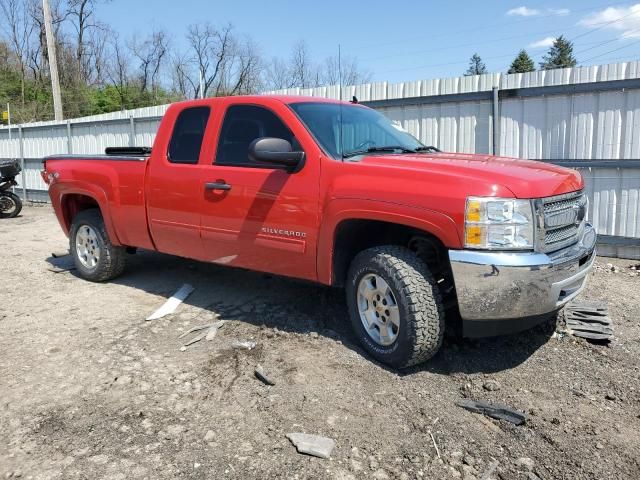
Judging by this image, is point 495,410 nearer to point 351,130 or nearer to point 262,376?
point 262,376

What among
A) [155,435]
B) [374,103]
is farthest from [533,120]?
[155,435]

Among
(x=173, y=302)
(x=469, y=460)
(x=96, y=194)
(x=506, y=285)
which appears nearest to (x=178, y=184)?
(x=173, y=302)

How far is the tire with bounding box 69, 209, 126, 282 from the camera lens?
620cm

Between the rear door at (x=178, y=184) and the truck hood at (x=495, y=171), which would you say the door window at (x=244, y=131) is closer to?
the rear door at (x=178, y=184)

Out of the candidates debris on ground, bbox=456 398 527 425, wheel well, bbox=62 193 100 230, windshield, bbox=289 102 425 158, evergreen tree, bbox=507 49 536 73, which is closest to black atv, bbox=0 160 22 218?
wheel well, bbox=62 193 100 230

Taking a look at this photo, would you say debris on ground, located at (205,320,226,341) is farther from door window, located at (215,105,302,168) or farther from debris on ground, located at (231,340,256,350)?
door window, located at (215,105,302,168)

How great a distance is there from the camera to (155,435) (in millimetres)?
3148

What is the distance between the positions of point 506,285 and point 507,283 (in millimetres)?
14

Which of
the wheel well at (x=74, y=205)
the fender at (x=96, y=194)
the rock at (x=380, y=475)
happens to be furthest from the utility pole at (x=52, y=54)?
the rock at (x=380, y=475)

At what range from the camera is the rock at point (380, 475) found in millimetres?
2744

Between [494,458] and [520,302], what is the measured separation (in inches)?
37.3

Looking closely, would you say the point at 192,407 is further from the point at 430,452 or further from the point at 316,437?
the point at 430,452

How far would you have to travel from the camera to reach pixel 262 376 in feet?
12.4

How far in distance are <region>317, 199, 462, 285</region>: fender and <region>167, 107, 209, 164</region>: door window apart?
5.45 feet
